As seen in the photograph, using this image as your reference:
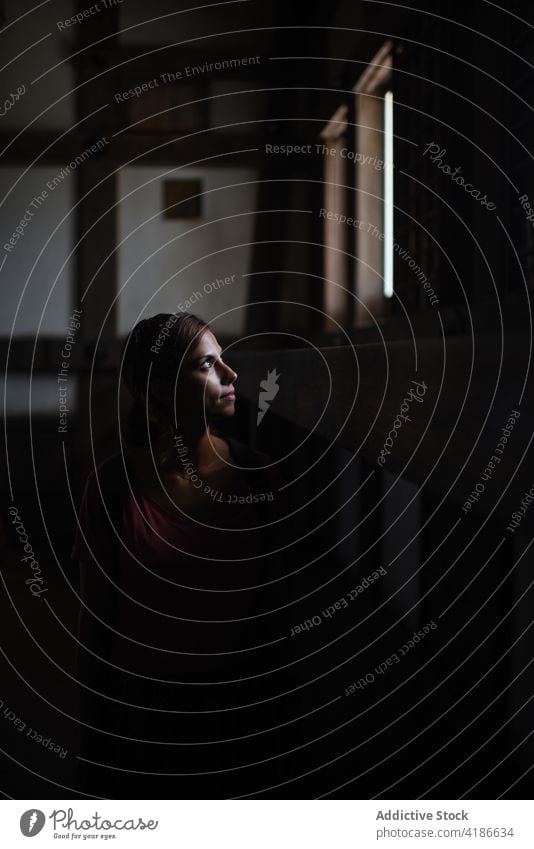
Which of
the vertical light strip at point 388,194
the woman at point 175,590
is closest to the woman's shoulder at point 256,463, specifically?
the woman at point 175,590

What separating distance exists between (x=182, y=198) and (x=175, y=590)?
26cm

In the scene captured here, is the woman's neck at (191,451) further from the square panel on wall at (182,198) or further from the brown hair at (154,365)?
the square panel on wall at (182,198)

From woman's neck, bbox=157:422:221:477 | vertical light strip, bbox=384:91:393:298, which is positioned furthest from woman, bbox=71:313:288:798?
vertical light strip, bbox=384:91:393:298

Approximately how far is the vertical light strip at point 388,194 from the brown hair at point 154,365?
0.13m

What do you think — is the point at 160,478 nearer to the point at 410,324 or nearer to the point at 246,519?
the point at 246,519

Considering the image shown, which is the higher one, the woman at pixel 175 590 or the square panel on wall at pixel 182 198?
the square panel on wall at pixel 182 198

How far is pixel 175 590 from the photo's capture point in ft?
1.73

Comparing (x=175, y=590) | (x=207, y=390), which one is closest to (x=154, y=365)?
(x=207, y=390)

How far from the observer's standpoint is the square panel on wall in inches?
20.4

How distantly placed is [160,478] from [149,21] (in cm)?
30

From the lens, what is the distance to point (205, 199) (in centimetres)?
52

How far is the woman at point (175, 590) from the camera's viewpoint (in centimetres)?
52

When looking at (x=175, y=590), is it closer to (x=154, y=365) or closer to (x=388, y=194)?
(x=154, y=365)

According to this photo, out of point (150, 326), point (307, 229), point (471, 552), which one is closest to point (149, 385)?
point (150, 326)
